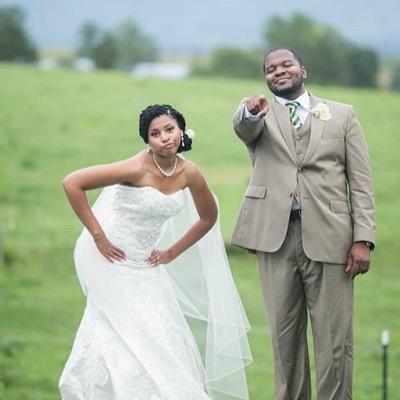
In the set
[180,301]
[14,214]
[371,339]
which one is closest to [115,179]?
[180,301]

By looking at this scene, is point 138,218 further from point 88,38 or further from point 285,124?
point 88,38

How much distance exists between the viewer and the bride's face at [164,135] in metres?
5.07

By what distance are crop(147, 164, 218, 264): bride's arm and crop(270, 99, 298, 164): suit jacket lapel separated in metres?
0.46

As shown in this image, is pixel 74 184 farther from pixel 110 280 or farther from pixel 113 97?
pixel 113 97

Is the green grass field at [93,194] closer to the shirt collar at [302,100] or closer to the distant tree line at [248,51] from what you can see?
the distant tree line at [248,51]

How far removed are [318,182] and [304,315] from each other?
27.5 inches

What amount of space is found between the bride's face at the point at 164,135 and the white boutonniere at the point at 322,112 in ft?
2.31

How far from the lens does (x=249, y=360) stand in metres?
5.64

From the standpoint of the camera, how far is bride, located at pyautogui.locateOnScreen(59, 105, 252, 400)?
512cm

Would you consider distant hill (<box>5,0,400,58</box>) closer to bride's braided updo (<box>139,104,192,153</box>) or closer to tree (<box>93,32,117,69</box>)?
tree (<box>93,32,117,69</box>)

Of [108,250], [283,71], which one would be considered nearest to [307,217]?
[283,71]

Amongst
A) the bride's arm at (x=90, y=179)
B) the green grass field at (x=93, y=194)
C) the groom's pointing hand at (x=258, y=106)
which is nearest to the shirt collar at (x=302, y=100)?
the groom's pointing hand at (x=258, y=106)

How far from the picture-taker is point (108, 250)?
17.2 feet

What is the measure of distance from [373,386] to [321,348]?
5096 mm
